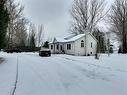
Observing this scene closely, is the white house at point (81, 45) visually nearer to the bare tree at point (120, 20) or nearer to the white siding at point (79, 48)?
the white siding at point (79, 48)

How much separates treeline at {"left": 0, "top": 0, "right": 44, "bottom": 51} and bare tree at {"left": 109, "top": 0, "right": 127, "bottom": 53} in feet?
74.9

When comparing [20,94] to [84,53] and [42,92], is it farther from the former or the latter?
[84,53]

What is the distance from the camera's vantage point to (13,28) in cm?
5356

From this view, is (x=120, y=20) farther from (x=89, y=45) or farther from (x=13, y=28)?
(x=13, y=28)

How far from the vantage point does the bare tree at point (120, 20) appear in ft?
148

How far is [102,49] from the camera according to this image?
55.2m

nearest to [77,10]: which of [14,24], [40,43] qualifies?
[14,24]

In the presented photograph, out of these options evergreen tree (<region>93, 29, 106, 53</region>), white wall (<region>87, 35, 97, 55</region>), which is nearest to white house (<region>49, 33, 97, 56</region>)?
white wall (<region>87, 35, 97, 55</region>)

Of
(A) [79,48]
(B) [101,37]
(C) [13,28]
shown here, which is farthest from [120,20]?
(C) [13,28]

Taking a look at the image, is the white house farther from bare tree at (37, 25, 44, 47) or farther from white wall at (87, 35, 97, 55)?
bare tree at (37, 25, 44, 47)

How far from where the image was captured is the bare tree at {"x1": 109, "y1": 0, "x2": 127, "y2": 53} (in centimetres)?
4506

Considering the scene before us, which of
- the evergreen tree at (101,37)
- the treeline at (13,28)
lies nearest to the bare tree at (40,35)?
the treeline at (13,28)

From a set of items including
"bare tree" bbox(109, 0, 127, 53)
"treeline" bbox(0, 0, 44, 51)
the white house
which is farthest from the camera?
"bare tree" bbox(109, 0, 127, 53)

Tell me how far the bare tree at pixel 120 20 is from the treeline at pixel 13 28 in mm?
22837
